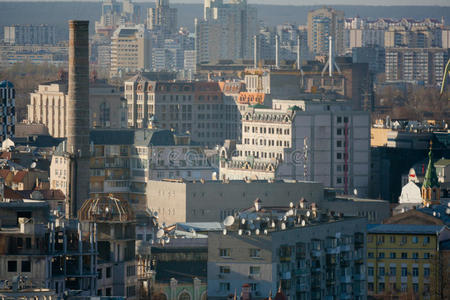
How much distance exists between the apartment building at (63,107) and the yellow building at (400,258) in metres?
70.8

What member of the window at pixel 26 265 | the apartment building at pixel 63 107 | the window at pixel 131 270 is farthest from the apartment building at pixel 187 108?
the window at pixel 26 265

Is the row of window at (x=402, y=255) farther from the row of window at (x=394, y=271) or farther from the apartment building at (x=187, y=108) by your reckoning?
the apartment building at (x=187, y=108)

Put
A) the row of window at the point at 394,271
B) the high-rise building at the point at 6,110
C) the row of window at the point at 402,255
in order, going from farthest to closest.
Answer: the high-rise building at the point at 6,110 → the row of window at the point at 402,255 → the row of window at the point at 394,271

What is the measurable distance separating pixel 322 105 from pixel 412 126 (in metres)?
25.4

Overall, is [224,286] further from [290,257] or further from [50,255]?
[50,255]

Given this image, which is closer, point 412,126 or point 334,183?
point 334,183

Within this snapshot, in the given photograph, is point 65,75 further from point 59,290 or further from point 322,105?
point 59,290

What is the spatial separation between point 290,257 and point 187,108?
108 m

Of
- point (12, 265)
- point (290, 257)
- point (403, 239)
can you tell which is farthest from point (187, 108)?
point (12, 265)

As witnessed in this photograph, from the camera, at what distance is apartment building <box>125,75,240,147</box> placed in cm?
18412

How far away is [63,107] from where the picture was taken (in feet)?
538

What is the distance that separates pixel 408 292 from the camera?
92.8 m

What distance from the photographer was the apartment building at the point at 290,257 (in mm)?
78812

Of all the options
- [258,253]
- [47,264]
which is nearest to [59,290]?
[47,264]
